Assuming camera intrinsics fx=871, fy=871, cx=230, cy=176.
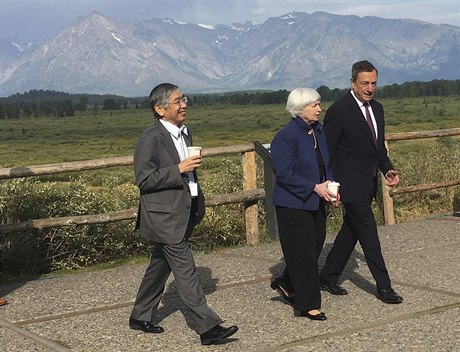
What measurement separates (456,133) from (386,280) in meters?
5.68

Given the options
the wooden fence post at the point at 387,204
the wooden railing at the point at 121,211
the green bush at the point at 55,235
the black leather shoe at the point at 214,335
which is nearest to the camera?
the black leather shoe at the point at 214,335

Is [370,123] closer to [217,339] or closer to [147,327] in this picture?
[217,339]

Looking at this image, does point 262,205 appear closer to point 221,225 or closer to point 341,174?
point 221,225

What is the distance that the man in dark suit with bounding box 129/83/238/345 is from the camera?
5.43m

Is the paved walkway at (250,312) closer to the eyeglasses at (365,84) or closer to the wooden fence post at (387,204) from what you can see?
the eyeglasses at (365,84)

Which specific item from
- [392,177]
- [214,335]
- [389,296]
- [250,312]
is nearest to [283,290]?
[250,312]

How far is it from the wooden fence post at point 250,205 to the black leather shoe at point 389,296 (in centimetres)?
338

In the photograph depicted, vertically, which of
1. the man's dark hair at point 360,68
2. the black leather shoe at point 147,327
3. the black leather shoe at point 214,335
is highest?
the man's dark hair at point 360,68

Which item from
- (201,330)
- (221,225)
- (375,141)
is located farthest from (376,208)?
(201,330)

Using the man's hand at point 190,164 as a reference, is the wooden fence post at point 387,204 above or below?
below

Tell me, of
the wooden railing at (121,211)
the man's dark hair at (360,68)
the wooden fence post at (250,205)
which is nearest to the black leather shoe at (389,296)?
the man's dark hair at (360,68)

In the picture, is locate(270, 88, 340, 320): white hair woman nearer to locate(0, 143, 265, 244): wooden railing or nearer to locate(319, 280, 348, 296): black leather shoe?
locate(319, 280, 348, 296): black leather shoe

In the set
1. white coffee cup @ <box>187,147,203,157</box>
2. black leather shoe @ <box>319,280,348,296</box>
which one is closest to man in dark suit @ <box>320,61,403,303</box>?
black leather shoe @ <box>319,280,348,296</box>

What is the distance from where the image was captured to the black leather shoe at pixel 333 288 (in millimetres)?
6773
